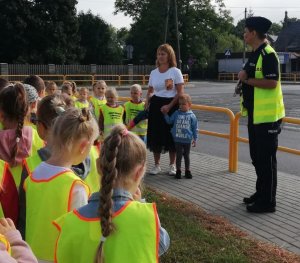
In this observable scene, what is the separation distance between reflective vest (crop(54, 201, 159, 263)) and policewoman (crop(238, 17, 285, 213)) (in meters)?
3.36

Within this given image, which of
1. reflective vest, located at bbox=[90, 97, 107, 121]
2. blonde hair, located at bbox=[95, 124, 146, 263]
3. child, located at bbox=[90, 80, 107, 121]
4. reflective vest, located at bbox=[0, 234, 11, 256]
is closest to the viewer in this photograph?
reflective vest, located at bbox=[0, 234, 11, 256]

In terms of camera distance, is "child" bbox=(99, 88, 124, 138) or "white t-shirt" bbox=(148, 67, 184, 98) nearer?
"white t-shirt" bbox=(148, 67, 184, 98)

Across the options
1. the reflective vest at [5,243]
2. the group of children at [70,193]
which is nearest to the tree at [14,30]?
the group of children at [70,193]

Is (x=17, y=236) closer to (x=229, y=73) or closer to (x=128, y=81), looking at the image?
(x=128, y=81)

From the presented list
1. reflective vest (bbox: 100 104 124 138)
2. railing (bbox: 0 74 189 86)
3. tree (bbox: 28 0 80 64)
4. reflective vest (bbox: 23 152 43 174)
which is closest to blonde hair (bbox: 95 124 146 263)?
reflective vest (bbox: 23 152 43 174)

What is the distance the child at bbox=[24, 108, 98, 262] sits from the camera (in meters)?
2.72

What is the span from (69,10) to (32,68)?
11.9 m

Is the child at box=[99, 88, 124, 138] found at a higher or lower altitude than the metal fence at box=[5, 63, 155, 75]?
lower

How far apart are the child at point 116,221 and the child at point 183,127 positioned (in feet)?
15.6

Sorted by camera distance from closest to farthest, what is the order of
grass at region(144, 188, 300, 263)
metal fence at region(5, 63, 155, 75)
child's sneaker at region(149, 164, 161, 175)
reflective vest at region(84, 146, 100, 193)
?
reflective vest at region(84, 146, 100, 193) → grass at region(144, 188, 300, 263) → child's sneaker at region(149, 164, 161, 175) → metal fence at region(5, 63, 155, 75)

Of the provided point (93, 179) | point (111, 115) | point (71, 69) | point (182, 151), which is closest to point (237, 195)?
point (182, 151)

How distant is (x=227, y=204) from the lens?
5.93 metres

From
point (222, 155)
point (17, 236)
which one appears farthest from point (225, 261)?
point (222, 155)

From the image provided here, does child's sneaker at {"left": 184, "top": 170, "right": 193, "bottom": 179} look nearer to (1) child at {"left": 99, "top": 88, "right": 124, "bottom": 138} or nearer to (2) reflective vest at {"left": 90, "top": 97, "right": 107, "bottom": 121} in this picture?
(1) child at {"left": 99, "top": 88, "right": 124, "bottom": 138}
